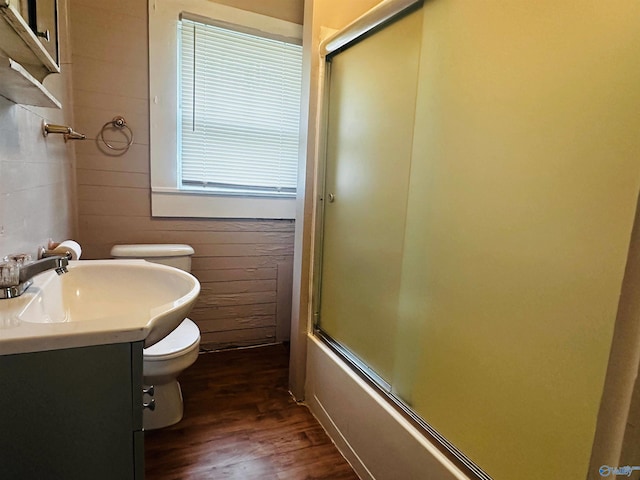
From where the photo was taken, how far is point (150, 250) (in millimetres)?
1923

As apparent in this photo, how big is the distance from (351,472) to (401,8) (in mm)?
1765

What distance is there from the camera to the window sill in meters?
2.11

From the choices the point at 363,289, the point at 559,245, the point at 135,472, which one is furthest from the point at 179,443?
the point at 559,245

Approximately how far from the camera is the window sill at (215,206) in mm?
2109

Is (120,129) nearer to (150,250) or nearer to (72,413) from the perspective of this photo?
(150,250)

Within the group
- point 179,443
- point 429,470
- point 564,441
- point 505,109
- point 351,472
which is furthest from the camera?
point 179,443

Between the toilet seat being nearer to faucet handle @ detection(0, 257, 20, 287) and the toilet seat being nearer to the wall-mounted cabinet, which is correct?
faucet handle @ detection(0, 257, 20, 287)

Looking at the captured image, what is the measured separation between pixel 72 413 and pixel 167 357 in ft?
2.66

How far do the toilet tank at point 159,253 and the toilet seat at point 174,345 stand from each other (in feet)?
1.35

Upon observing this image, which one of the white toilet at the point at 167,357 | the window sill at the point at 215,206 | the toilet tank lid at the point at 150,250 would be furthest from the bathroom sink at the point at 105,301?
the window sill at the point at 215,206

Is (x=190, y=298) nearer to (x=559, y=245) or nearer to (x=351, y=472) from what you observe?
(x=559, y=245)

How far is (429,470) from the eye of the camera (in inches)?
43.7

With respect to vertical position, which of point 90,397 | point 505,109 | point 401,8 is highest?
point 401,8

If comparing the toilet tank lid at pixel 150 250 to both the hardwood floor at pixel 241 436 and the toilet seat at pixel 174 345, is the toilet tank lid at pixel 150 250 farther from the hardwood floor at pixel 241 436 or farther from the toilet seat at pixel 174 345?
the hardwood floor at pixel 241 436
